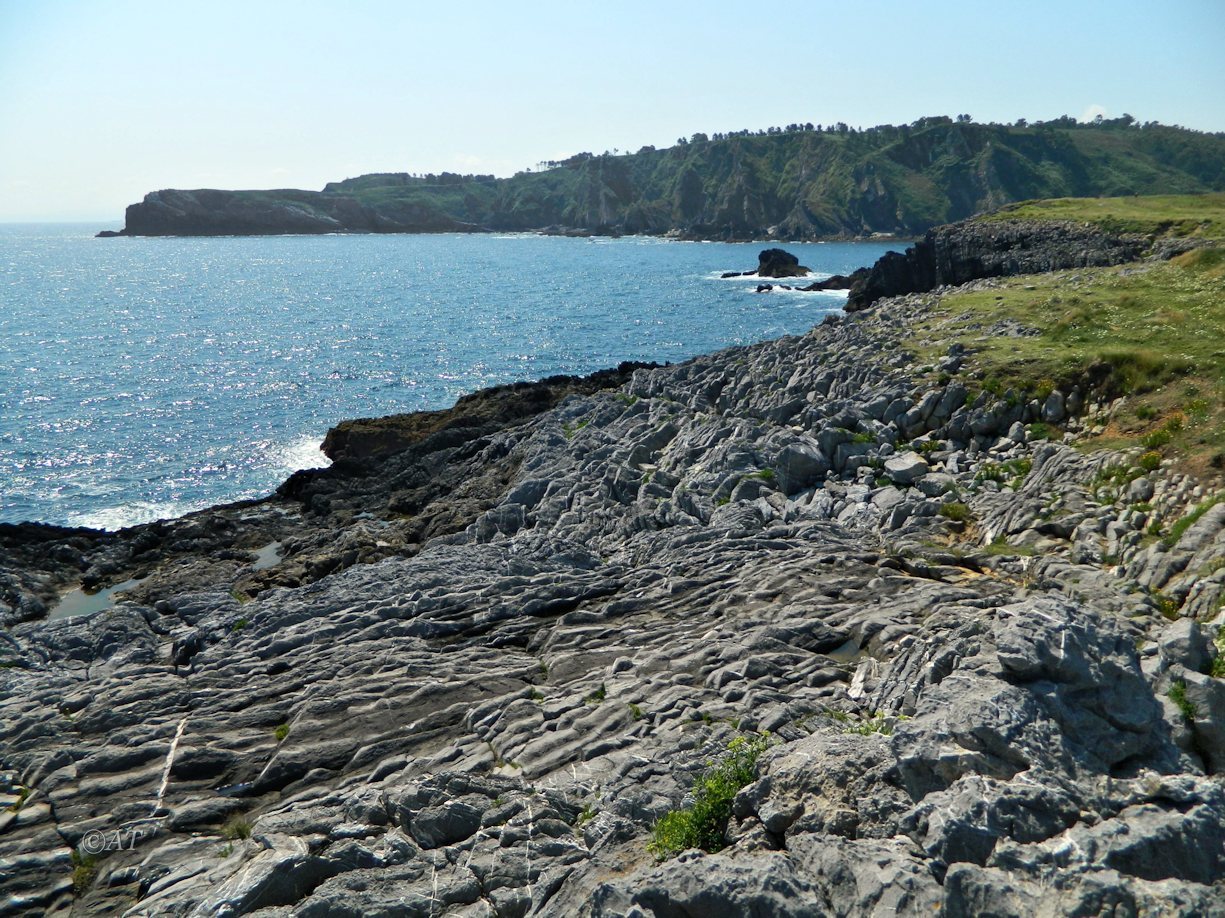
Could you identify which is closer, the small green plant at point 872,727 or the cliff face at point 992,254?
the small green plant at point 872,727

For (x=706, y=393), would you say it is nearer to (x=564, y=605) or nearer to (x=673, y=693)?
(x=564, y=605)

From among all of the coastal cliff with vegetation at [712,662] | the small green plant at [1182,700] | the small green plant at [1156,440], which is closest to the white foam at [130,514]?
the coastal cliff with vegetation at [712,662]

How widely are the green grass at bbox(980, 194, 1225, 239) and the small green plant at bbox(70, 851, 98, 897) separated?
6996 cm

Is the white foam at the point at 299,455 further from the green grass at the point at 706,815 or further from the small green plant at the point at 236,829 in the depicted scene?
the green grass at the point at 706,815

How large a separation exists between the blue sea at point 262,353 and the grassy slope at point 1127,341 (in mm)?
41093

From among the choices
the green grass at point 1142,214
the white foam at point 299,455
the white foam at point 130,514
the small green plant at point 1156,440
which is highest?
the green grass at point 1142,214

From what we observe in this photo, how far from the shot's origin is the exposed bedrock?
11.0 meters

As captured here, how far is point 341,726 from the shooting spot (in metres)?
20.3

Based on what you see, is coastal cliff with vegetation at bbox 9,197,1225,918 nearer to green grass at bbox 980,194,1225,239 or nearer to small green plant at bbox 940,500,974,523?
small green plant at bbox 940,500,974,523

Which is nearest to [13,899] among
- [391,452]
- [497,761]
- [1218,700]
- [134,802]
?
[134,802]

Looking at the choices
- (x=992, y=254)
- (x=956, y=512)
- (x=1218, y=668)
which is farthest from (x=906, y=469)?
(x=992, y=254)

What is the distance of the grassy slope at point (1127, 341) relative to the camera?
26016mm

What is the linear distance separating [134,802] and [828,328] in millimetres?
41004

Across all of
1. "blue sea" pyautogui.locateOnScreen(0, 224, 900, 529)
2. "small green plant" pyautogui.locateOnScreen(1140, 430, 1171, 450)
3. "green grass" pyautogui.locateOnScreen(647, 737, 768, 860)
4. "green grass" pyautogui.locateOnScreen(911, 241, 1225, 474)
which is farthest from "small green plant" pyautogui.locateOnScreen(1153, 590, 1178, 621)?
"blue sea" pyautogui.locateOnScreen(0, 224, 900, 529)
